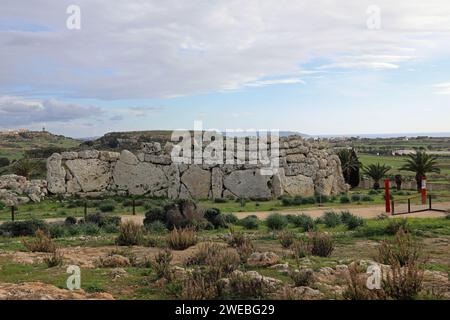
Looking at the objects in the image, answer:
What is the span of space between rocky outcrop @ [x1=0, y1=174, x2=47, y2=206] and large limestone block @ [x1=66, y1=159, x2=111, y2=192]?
1950mm

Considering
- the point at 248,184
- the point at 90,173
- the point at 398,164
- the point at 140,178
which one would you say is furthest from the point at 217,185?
the point at 398,164

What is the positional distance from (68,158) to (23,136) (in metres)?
77.0

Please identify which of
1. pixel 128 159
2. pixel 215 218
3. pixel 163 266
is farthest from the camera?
pixel 128 159

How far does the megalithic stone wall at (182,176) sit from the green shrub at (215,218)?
10.6 meters

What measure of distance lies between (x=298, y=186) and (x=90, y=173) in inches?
518

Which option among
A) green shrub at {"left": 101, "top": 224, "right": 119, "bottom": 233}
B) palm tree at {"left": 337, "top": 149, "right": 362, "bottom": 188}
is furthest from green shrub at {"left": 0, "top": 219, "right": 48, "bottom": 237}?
palm tree at {"left": 337, "top": 149, "right": 362, "bottom": 188}

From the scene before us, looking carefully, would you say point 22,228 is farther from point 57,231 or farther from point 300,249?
point 300,249

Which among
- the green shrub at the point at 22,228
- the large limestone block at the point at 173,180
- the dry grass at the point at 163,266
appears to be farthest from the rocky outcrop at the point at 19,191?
the dry grass at the point at 163,266

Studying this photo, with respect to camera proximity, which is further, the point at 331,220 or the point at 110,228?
the point at 331,220

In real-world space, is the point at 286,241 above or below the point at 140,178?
below

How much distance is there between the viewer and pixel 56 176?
3053cm

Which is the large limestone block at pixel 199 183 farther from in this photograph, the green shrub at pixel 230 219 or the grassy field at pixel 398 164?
the grassy field at pixel 398 164

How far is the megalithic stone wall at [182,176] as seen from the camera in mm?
29484
